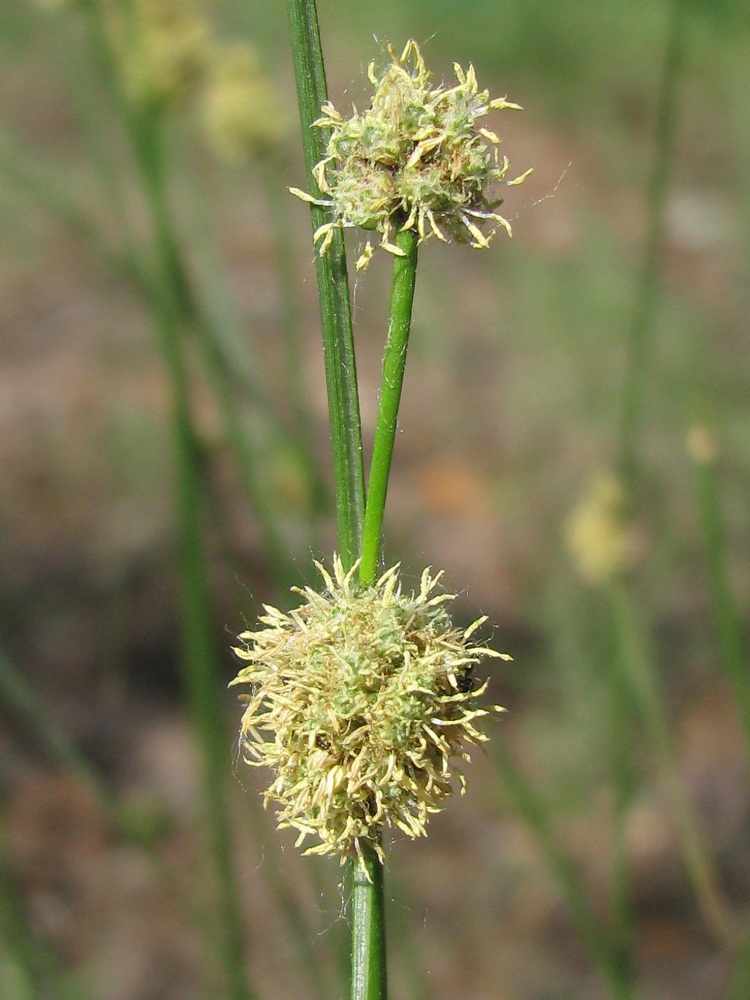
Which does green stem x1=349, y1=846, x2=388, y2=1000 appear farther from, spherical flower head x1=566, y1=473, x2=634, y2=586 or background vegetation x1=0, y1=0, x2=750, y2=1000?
spherical flower head x1=566, y1=473, x2=634, y2=586

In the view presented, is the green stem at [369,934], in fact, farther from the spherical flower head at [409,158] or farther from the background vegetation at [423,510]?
the background vegetation at [423,510]

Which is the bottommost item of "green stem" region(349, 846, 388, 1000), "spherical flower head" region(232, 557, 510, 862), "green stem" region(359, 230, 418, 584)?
"green stem" region(349, 846, 388, 1000)

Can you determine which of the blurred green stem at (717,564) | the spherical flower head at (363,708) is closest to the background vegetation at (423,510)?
the blurred green stem at (717,564)

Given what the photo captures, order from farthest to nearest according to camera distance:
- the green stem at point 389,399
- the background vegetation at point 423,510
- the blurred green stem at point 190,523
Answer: the background vegetation at point 423,510 → the blurred green stem at point 190,523 → the green stem at point 389,399

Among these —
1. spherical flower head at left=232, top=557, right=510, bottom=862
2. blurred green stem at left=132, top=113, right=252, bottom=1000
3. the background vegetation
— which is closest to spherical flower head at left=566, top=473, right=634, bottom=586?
the background vegetation

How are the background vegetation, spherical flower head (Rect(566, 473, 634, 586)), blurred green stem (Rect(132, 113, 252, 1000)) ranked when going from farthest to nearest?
the background vegetation < spherical flower head (Rect(566, 473, 634, 586)) < blurred green stem (Rect(132, 113, 252, 1000))
